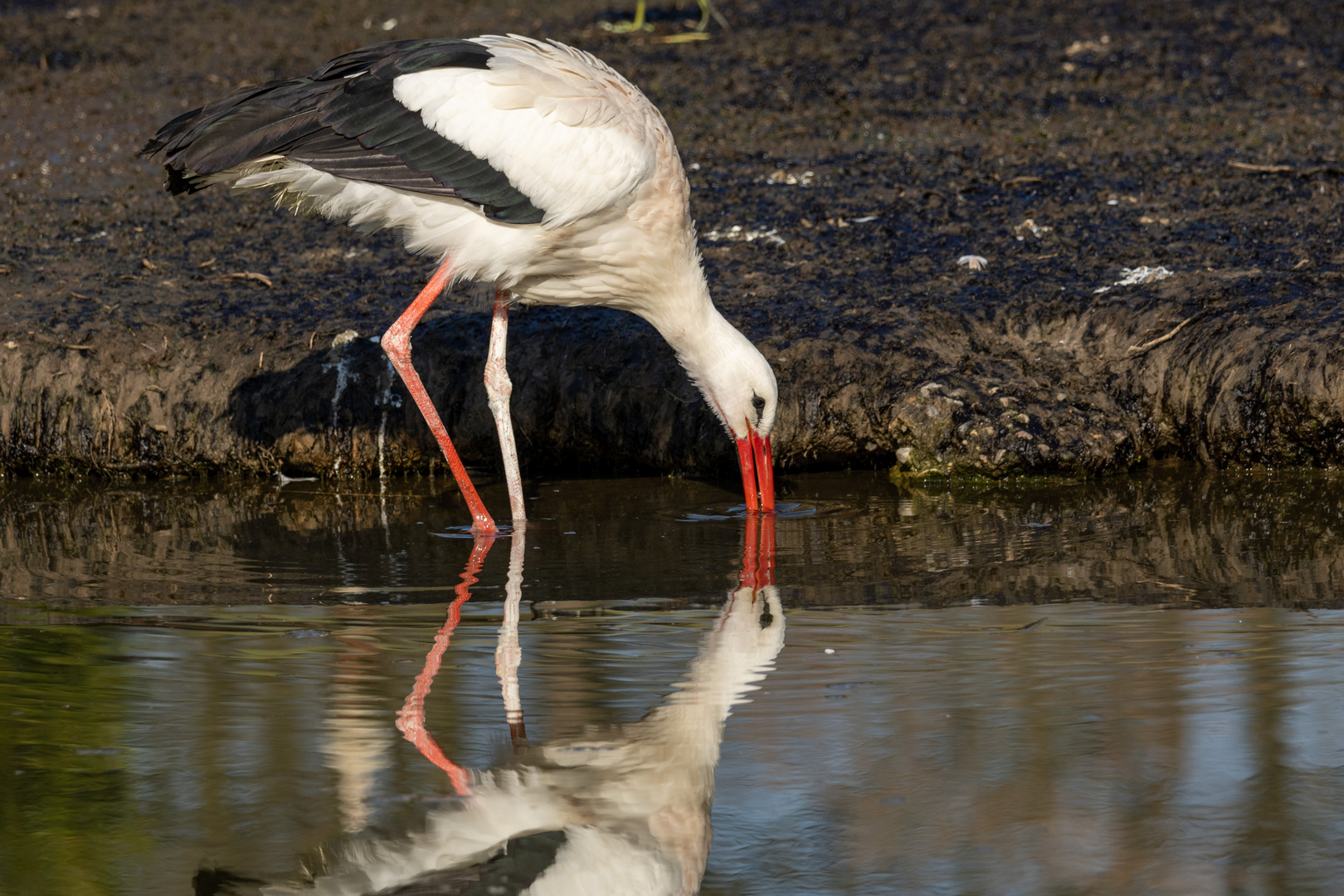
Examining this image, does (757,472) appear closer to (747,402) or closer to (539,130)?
(747,402)

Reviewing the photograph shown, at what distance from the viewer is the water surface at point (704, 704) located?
264 cm

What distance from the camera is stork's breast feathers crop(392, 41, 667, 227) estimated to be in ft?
17.8

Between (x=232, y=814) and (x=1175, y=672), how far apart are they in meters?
2.19

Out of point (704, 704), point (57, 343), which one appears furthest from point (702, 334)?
point (57, 343)

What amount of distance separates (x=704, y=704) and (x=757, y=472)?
256 centimetres

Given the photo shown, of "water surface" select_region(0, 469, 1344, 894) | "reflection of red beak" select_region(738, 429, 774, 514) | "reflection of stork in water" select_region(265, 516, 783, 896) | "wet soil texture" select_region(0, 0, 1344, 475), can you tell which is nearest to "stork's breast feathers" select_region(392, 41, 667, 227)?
"wet soil texture" select_region(0, 0, 1344, 475)

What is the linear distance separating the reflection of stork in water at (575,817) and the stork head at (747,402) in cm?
225

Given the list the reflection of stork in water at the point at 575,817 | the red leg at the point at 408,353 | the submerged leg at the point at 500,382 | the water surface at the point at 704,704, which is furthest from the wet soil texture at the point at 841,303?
the reflection of stork in water at the point at 575,817

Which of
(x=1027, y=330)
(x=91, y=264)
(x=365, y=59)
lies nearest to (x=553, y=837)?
(x=365, y=59)

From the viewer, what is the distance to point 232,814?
2.81 metres

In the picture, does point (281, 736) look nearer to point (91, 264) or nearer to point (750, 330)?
point (750, 330)

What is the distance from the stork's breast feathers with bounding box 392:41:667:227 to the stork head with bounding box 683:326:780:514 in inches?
30.3

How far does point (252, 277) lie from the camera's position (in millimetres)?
7555

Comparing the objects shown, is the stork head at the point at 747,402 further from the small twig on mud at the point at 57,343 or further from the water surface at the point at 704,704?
the small twig on mud at the point at 57,343
